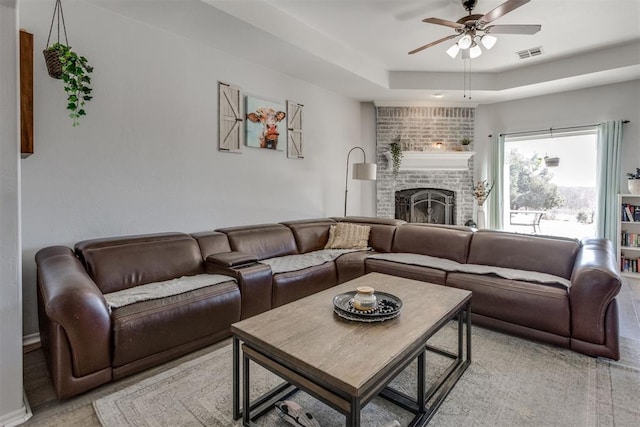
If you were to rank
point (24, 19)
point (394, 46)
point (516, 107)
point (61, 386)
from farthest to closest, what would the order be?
1. point (516, 107)
2. point (394, 46)
3. point (24, 19)
4. point (61, 386)

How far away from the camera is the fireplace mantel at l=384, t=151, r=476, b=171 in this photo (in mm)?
5742

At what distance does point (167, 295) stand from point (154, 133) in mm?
1735

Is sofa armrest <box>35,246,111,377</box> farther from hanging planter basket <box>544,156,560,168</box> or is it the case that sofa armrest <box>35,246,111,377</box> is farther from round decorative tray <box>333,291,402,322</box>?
hanging planter basket <box>544,156,560,168</box>

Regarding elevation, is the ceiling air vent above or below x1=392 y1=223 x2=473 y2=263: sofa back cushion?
above

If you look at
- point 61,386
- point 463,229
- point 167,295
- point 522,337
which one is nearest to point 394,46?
point 463,229

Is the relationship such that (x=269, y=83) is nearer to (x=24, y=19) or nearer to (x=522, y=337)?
(x=24, y=19)

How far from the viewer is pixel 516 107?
5.59 metres

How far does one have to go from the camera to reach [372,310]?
179 cm

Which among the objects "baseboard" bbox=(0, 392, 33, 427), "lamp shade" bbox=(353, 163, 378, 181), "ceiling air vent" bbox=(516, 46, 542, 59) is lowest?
"baseboard" bbox=(0, 392, 33, 427)

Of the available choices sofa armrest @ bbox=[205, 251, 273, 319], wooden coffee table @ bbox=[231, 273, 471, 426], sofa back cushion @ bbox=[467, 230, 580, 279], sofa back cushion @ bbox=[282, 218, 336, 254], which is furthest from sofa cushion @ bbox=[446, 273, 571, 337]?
sofa back cushion @ bbox=[282, 218, 336, 254]

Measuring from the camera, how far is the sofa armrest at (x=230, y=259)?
275cm

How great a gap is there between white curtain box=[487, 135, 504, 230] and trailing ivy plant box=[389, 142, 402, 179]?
1675 mm

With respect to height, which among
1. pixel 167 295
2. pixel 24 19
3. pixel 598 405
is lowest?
pixel 598 405

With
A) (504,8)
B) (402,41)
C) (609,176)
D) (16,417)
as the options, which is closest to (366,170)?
(402,41)
